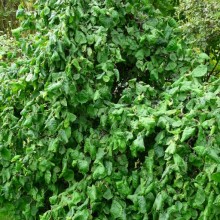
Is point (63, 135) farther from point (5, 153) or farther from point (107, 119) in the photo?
point (5, 153)

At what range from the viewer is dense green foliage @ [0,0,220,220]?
2.40 m

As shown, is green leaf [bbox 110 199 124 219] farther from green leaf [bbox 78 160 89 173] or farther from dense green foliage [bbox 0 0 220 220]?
green leaf [bbox 78 160 89 173]

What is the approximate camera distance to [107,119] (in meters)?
2.77

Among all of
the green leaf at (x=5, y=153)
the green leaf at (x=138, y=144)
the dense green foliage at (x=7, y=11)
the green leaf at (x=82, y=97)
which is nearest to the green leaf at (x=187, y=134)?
the green leaf at (x=138, y=144)

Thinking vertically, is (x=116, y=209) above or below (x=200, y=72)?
below

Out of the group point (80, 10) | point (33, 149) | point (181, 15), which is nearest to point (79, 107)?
point (33, 149)

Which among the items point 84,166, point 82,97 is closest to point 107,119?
point 82,97

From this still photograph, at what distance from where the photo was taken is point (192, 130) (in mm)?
2270

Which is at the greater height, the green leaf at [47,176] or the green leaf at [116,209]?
the green leaf at [47,176]

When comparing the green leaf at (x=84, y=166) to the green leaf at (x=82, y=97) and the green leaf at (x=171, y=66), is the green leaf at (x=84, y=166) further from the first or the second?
the green leaf at (x=171, y=66)

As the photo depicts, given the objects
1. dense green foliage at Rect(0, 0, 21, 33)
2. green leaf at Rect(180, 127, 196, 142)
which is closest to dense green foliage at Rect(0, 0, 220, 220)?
green leaf at Rect(180, 127, 196, 142)

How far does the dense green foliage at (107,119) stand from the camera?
2.40m

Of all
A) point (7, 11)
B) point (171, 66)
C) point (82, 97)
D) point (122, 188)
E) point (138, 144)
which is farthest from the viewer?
point (7, 11)

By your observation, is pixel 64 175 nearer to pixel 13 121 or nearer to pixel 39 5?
pixel 13 121
